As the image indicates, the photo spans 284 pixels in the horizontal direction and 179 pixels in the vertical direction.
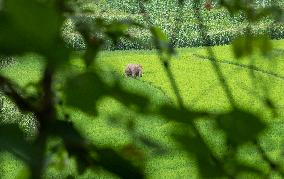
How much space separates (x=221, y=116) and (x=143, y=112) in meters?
0.08

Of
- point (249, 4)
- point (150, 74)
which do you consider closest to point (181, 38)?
point (150, 74)

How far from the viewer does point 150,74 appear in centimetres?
470

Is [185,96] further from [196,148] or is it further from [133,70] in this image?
[196,148]

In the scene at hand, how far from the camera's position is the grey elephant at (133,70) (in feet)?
14.5

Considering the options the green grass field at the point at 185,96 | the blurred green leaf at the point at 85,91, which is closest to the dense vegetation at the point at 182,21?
the green grass field at the point at 185,96

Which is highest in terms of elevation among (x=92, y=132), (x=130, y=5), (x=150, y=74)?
(x=92, y=132)

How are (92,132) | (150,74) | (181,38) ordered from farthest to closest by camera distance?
(181,38) < (150,74) < (92,132)

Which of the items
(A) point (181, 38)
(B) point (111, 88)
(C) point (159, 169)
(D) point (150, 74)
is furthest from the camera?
(A) point (181, 38)

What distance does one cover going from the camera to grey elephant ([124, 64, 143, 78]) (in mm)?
4430

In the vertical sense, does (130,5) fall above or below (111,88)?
below

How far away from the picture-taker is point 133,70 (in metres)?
4.44

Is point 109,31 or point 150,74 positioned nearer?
point 109,31

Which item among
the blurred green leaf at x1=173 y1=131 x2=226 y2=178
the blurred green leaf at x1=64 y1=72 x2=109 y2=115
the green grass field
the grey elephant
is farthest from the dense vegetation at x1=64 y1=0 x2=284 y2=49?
the blurred green leaf at x1=173 y1=131 x2=226 y2=178

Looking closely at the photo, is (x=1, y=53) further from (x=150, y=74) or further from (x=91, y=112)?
(x=150, y=74)
